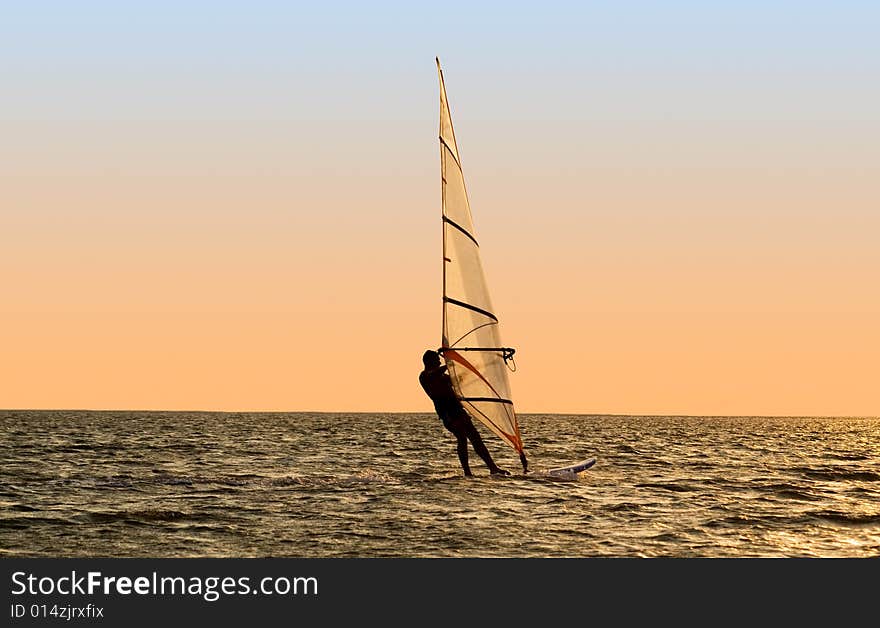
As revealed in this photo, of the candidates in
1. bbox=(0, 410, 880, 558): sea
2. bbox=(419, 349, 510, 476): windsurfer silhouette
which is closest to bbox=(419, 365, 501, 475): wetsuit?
bbox=(419, 349, 510, 476): windsurfer silhouette

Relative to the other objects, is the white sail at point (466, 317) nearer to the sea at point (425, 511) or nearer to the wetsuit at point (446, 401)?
the wetsuit at point (446, 401)

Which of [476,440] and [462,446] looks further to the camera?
[462,446]

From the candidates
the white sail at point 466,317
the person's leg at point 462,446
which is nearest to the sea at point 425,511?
the person's leg at point 462,446

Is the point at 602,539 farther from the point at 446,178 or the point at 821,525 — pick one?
the point at 446,178

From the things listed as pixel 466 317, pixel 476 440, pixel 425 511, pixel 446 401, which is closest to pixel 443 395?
pixel 446 401

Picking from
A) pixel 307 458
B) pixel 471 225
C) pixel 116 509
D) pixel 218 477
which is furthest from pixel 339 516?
pixel 307 458

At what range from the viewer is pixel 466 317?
21.4m

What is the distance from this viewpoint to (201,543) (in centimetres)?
1448

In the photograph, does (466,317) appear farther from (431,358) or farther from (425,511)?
(425,511)

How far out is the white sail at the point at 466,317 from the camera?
69.5 feet

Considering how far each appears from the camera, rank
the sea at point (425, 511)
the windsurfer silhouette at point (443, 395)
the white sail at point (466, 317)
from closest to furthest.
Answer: the sea at point (425, 511), the windsurfer silhouette at point (443, 395), the white sail at point (466, 317)

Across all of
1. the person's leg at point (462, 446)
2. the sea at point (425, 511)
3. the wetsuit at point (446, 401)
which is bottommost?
the sea at point (425, 511)

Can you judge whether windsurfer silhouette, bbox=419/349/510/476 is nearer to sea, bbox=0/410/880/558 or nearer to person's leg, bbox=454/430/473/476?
person's leg, bbox=454/430/473/476

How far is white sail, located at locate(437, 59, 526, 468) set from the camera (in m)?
21.2
